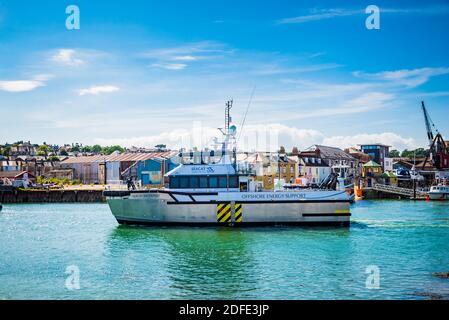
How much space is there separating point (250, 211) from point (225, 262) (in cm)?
1086

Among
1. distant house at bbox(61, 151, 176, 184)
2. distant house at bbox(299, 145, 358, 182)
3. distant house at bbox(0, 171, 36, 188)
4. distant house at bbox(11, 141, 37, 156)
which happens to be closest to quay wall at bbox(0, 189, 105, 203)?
distant house at bbox(0, 171, 36, 188)

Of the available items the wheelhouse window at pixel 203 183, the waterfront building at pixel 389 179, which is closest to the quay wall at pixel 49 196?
the wheelhouse window at pixel 203 183

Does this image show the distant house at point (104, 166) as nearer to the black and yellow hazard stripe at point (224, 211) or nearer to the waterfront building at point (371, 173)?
the waterfront building at point (371, 173)

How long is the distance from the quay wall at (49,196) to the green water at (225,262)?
3720cm

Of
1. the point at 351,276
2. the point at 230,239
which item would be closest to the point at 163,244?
the point at 230,239

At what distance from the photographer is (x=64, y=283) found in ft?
51.5

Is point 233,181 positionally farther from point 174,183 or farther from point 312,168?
point 312,168

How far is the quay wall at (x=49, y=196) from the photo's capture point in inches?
2685

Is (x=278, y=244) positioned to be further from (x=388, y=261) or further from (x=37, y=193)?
(x=37, y=193)

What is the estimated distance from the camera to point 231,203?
1170 inches

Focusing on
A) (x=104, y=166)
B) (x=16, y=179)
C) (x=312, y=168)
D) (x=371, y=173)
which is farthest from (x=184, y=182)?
(x=104, y=166)

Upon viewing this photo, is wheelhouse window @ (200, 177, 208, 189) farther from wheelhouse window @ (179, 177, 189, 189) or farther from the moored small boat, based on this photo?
the moored small boat
